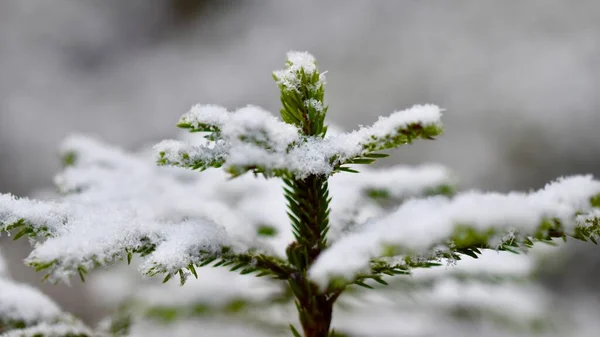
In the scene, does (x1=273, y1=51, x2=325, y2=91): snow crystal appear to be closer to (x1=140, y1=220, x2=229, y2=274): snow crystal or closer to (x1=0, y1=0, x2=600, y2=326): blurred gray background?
(x1=140, y1=220, x2=229, y2=274): snow crystal

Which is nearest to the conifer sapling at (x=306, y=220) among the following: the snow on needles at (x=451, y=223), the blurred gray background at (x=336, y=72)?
the snow on needles at (x=451, y=223)

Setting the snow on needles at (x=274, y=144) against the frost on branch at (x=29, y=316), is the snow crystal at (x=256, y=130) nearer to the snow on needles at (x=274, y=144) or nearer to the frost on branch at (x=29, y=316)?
the snow on needles at (x=274, y=144)

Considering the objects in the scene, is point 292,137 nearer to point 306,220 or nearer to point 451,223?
point 306,220

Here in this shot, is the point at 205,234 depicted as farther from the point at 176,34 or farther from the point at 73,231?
the point at 176,34

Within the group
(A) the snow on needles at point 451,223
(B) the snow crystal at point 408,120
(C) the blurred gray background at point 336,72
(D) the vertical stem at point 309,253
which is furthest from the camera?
(C) the blurred gray background at point 336,72

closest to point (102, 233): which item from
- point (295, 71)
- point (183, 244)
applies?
point (183, 244)

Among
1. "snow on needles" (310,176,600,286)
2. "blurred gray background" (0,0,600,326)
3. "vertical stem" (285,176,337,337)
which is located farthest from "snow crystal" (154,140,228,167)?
"blurred gray background" (0,0,600,326)
